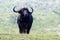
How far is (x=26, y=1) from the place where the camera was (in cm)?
9819

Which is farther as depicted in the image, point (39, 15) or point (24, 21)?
point (39, 15)

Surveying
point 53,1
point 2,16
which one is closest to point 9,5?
point 2,16

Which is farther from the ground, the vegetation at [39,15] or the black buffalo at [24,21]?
the black buffalo at [24,21]

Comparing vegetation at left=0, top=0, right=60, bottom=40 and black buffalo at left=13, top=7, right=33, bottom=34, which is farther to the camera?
vegetation at left=0, top=0, right=60, bottom=40

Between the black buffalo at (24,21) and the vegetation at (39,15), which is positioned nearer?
the black buffalo at (24,21)

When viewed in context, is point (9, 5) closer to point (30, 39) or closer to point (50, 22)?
point (50, 22)

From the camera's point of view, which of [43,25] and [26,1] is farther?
[26,1]

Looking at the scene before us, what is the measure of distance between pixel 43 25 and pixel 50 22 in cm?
319

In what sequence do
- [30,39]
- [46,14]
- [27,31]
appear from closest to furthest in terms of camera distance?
[30,39] → [27,31] → [46,14]

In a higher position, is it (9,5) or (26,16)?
(26,16)

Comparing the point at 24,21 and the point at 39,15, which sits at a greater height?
the point at 24,21

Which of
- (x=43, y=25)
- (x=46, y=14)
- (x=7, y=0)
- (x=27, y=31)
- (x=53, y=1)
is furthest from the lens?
(x=7, y=0)

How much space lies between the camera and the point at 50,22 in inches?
3398

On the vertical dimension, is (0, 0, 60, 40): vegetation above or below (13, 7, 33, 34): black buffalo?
below
